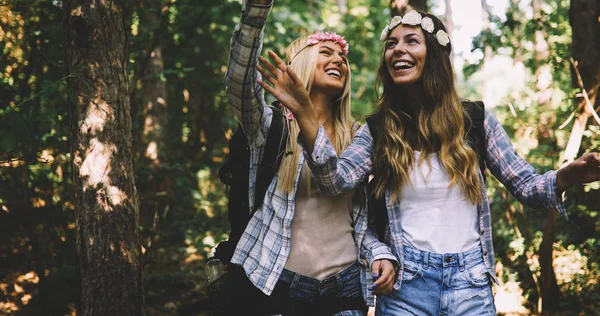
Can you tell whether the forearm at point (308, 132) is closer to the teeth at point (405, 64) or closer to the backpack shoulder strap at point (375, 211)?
the backpack shoulder strap at point (375, 211)

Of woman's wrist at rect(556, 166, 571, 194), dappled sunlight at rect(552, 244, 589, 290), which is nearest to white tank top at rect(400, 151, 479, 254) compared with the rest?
woman's wrist at rect(556, 166, 571, 194)

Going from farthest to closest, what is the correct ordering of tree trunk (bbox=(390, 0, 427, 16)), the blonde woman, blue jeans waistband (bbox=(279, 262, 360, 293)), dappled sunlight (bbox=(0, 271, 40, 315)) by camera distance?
1. tree trunk (bbox=(390, 0, 427, 16))
2. dappled sunlight (bbox=(0, 271, 40, 315))
3. blue jeans waistband (bbox=(279, 262, 360, 293))
4. the blonde woman

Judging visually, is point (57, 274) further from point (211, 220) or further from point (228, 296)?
point (211, 220)

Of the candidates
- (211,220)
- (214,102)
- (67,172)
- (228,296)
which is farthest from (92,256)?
(214,102)

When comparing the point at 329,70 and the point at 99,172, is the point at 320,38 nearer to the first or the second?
the point at 329,70

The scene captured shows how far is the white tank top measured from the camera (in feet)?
8.21

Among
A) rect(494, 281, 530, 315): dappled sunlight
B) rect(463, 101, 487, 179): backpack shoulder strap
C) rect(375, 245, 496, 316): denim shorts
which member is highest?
rect(494, 281, 530, 315): dappled sunlight

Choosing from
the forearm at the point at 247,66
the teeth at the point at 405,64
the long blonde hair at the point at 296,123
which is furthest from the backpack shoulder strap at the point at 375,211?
the forearm at the point at 247,66

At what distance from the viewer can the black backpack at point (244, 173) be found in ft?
9.20

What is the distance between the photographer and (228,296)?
8.92 feet

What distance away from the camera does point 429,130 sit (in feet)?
8.83

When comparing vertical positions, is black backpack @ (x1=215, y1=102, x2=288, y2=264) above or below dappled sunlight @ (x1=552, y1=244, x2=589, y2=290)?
below

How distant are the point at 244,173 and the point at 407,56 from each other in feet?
3.46

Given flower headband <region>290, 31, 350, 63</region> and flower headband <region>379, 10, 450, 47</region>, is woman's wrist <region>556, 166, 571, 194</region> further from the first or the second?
flower headband <region>290, 31, 350, 63</region>
